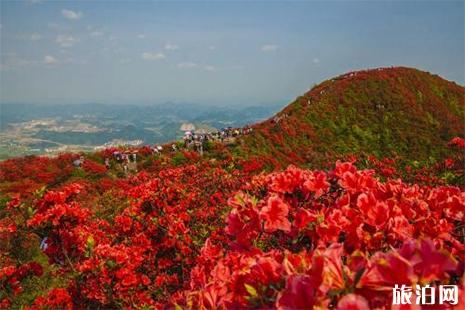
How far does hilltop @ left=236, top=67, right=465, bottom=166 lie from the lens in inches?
898

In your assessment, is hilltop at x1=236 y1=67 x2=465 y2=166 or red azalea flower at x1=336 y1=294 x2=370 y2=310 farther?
hilltop at x1=236 y1=67 x2=465 y2=166

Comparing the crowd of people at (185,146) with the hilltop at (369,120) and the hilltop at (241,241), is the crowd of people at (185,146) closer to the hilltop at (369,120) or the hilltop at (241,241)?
the hilltop at (369,120)

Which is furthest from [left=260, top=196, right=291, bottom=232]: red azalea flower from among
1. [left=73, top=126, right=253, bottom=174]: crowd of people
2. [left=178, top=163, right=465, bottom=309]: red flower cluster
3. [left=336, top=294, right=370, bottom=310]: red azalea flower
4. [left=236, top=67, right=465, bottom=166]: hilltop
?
[left=236, top=67, right=465, bottom=166]: hilltop

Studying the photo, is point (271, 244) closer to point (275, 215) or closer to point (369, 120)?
point (275, 215)

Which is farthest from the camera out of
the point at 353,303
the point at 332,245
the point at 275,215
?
the point at 275,215

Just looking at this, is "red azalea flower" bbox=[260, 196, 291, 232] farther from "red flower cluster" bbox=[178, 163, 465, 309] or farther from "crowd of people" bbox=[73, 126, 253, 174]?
"crowd of people" bbox=[73, 126, 253, 174]

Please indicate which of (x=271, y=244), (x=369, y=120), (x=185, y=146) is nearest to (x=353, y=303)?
(x=271, y=244)

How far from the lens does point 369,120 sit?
1078 inches

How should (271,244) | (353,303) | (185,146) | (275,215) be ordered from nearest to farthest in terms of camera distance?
(353,303), (275,215), (271,244), (185,146)

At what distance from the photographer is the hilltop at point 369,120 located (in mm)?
22797

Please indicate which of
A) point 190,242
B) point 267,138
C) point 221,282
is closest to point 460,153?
point 267,138

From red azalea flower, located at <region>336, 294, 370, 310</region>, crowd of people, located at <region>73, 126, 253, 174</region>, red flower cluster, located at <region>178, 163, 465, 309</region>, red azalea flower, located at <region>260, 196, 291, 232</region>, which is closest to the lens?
red azalea flower, located at <region>336, 294, 370, 310</region>

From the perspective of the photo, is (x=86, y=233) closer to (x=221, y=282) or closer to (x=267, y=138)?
(x=221, y=282)

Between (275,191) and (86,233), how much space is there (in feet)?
10.1
